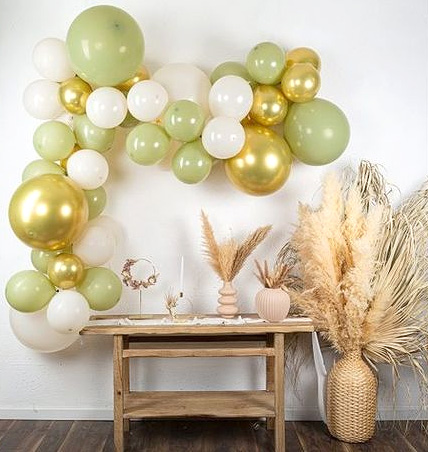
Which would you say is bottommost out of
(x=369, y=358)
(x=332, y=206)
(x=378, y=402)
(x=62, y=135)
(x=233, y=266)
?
(x=378, y=402)

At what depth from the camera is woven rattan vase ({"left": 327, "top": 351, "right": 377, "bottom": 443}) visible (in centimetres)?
338

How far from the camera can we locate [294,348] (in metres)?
3.70

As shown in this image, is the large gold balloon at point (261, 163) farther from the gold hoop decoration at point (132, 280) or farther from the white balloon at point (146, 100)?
the gold hoop decoration at point (132, 280)

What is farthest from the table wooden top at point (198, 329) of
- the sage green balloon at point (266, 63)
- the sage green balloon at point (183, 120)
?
the sage green balloon at point (266, 63)

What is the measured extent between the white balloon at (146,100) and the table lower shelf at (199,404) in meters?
1.18

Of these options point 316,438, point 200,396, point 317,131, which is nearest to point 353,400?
point 316,438

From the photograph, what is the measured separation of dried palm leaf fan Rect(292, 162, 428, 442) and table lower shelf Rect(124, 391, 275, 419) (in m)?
0.34

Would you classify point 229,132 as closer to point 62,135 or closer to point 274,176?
point 274,176

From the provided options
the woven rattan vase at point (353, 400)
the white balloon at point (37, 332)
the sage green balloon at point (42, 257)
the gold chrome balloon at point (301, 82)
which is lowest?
the woven rattan vase at point (353, 400)

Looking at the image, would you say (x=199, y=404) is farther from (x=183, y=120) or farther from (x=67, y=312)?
(x=183, y=120)

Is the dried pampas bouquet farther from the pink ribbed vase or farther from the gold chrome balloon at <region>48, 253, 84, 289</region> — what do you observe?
the gold chrome balloon at <region>48, 253, 84, 289</region>

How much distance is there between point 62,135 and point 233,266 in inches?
36.2

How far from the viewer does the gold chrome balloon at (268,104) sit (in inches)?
132

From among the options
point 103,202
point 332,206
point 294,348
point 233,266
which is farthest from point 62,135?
point 294,348
